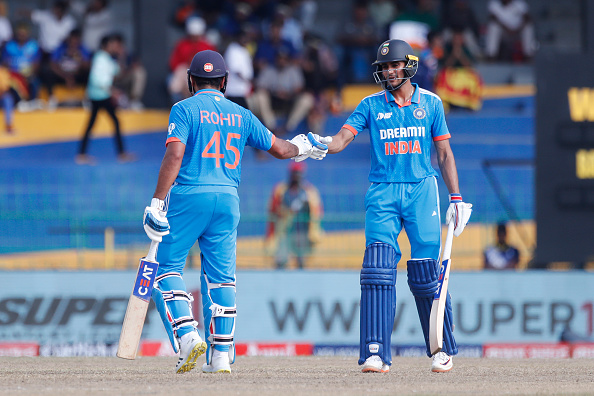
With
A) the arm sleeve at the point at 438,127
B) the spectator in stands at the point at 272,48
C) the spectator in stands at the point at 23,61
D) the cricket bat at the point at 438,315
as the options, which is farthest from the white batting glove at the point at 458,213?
the spectator in stands at the point at 23,61

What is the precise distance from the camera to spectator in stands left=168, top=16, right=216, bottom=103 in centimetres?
1758

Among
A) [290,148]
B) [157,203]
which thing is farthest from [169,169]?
[290,148]

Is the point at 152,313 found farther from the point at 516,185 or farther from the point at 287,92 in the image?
the point at 287,92

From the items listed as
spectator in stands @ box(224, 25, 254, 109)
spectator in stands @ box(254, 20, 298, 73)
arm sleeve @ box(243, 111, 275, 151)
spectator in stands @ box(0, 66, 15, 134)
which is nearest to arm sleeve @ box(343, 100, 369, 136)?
arm sleeve @ box(243, 111, 275, 151)

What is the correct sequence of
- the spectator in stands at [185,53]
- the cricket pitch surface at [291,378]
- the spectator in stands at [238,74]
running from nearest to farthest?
the cricket pitch surface at [291,378] → the spectator in stands at [238,74] → the spectator in stands at [185,53]

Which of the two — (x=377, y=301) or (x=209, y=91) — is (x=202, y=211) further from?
(x=377, y=301)

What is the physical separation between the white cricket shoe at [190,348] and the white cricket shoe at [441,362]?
1820mm

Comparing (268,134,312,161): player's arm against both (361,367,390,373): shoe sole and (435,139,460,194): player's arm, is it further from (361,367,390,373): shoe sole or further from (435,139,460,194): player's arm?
(361,367,390,373): shoe sole

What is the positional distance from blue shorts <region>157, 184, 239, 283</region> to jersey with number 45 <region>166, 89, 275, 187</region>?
0.09 metres

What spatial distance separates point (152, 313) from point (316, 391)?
6.87 meters

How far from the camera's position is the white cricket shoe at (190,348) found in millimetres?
7281

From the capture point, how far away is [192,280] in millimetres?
13344

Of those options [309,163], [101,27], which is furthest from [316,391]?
[101,27]

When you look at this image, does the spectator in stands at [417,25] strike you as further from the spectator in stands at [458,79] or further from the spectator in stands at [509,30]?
the spectator in stands at [509,30]
